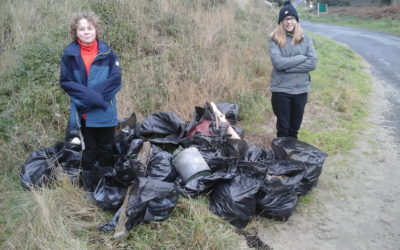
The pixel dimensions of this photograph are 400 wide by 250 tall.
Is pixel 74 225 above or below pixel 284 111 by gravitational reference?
below

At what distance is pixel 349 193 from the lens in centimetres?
375

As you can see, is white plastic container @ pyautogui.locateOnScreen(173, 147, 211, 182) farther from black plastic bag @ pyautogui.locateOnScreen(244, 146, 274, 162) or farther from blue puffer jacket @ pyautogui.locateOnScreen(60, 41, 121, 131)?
blue puffer jacket @ pyautogui.locateOnScreen(60, 41, 121, 131)

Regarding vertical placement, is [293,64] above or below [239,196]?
above

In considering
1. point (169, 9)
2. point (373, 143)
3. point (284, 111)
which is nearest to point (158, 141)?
point (284, 111)

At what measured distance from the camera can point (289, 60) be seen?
3871 millimetres

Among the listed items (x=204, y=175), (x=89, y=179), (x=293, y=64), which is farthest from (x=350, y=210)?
(x=89, y=179)

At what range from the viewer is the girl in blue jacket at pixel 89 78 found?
10.1 feet

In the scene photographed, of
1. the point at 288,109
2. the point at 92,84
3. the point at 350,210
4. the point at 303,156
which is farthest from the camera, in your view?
the point at 288,109

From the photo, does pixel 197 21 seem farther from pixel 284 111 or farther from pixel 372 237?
pixel 372 237

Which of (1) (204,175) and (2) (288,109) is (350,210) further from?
(1) (204,175)

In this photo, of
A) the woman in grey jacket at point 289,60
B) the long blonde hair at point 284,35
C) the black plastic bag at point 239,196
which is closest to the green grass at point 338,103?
the woman in grey jacket at point 289,60

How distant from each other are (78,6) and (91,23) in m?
3.89

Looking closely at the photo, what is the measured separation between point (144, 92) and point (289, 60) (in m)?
2.45

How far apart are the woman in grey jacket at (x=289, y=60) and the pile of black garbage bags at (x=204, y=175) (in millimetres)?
498
